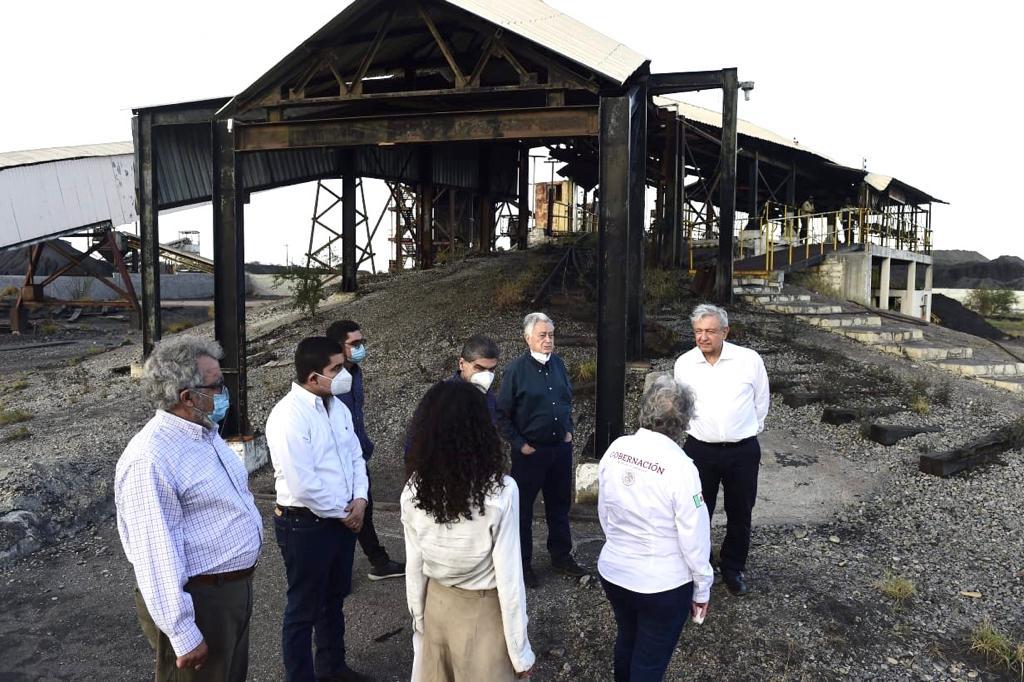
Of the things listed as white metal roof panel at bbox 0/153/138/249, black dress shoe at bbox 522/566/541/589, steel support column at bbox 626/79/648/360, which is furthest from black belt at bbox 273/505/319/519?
white metal roof panel at bbox 0/153/138/249

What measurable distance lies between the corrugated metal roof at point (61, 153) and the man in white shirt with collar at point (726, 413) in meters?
15.8

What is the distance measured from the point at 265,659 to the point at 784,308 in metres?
12.6

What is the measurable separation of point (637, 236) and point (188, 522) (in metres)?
7.57

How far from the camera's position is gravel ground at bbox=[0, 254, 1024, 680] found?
405cm

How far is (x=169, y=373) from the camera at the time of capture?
2.65 metres

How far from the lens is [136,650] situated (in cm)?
426

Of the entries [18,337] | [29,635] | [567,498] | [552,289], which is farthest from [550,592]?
[18,337]

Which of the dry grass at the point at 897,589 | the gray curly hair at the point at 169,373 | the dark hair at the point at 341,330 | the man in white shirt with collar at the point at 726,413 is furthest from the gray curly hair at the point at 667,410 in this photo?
the dry grass at the point at 897,589

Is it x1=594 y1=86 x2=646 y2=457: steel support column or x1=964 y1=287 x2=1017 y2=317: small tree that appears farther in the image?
x1=964 y1=287 x2=1017 y2=317: small tree

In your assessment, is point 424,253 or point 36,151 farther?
point 424,253

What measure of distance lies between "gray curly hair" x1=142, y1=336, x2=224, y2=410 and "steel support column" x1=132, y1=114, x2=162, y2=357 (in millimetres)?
8684

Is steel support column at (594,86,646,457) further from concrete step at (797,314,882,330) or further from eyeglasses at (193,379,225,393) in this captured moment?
concrete step at (797,314,882,330)

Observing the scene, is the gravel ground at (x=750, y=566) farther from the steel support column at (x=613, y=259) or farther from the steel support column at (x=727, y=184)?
the steel support column at (x=727, y=184)

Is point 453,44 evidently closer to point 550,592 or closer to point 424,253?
point 550,592
